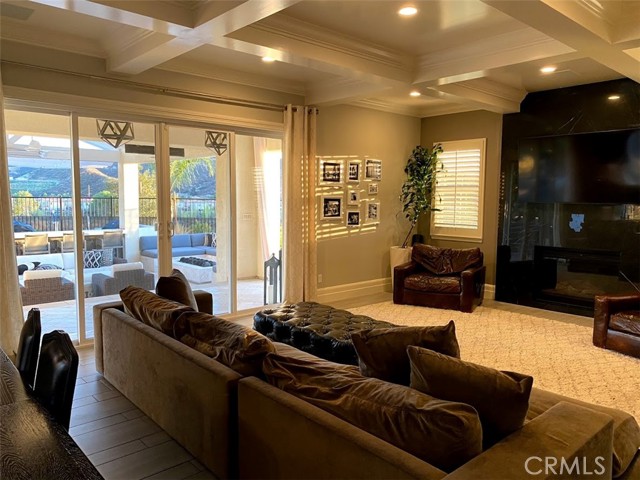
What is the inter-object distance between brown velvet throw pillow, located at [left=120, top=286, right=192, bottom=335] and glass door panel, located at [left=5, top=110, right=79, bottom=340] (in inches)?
59.4

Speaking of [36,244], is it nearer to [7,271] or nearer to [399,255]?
[7,271]

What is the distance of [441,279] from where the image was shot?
20.0 feet

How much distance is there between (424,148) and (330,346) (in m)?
5.06

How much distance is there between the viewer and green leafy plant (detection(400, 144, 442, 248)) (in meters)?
7.16

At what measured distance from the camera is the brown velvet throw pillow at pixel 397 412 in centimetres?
139

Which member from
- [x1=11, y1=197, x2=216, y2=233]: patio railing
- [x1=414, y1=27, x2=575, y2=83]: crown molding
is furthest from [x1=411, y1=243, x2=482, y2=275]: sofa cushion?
[x1=11, y1=197, x2=216, y2=233]: patio railing

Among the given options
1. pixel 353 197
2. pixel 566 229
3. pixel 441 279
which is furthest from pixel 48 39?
pixel 566 229

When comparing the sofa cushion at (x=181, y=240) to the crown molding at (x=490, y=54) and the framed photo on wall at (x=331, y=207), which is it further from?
the crown molding at (x=490, y=54)

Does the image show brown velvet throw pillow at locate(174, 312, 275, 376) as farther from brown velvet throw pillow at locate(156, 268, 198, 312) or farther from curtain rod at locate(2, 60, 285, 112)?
curtain rod at locate(2, 60, 285, 112)

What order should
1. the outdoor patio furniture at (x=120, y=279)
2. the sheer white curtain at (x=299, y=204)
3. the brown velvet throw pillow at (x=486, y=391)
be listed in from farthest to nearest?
the sheer white curtain at (x=299, y=204) → the outdoor patio furniture at (x=120, y=279) → the brown velvet throw pillow at (x=486, y=391)

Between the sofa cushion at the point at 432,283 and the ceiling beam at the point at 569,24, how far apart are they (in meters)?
3.00

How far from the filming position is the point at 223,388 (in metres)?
2.10

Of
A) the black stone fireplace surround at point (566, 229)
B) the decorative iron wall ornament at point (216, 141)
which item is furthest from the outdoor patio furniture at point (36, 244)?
the black stone fireplace surround at point (566, 229)

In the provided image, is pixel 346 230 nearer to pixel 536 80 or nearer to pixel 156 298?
pixel 536 80
